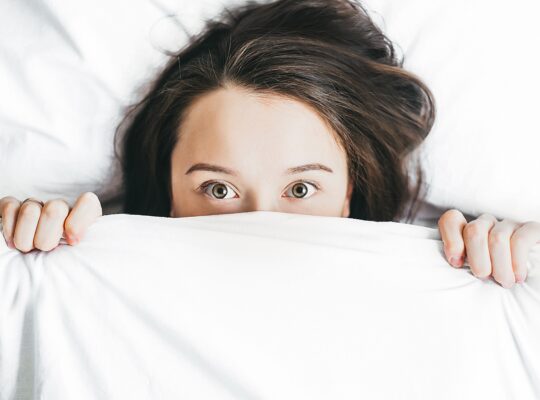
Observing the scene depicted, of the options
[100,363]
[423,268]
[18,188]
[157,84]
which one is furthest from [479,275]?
[18,188]

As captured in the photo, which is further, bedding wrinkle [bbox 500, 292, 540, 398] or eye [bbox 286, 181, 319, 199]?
eye [bbox 286, 181, 319, 199]

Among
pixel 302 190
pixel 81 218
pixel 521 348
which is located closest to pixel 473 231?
pixel 521 348

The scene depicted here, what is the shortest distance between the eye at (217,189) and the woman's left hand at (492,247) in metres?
0.31

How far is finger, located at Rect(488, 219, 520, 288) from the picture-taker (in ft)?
2.61

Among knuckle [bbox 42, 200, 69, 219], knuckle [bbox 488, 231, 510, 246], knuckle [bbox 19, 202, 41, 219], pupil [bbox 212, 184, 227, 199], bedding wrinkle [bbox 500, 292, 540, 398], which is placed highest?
knuckle [bbox 488, 231, 510, 246]

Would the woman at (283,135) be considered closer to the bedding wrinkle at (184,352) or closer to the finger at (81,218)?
the finger at (81,218)

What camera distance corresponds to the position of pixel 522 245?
2.68 ft

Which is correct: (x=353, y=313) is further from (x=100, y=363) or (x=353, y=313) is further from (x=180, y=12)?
(x=180, y=12)

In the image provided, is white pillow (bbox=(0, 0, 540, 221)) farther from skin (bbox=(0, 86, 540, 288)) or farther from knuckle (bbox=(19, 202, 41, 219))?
knuckle (bbox=(19, 202, 41, 219))

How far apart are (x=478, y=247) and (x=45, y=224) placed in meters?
0.53

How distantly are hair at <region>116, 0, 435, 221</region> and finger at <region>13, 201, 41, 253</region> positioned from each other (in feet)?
1.01

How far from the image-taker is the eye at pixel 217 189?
0.97m

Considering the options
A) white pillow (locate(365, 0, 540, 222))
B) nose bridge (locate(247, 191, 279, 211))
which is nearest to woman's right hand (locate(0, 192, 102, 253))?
nose bridge (locate(247, 191, 279, 211))

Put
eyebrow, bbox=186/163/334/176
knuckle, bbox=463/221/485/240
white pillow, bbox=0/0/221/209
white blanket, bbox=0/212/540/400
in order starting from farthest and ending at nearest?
1. white pillow, bbox=0/0/221/209
2. eyebrow, bbox=186/163/334/176
3. knuckle, bbox=463/221/485/240
4. white blanket, bbox=0/212/540/400
